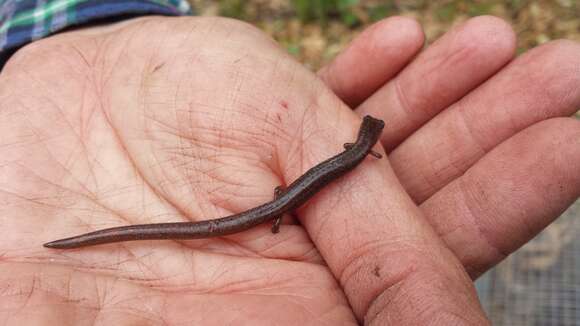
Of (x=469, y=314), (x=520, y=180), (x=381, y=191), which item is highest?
(x=381, y=191)

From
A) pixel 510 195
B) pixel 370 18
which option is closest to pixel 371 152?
pixel 510 195

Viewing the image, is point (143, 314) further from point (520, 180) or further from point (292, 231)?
point (520, 180)

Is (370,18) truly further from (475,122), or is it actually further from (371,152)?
(371,152)

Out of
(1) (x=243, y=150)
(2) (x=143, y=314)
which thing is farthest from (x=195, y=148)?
(2) (x=143, y=314)

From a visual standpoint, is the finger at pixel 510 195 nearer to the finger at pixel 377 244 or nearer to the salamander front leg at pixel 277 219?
the finger at pixel 377 244

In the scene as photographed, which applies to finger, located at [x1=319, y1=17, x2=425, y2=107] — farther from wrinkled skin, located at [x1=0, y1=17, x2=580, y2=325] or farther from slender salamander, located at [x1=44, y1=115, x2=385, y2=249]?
slender salamander, located at [x1=44, y1=115, x2=385, y2=249]

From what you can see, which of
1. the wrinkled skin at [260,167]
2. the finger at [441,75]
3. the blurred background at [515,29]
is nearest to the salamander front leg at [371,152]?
the wrinkled skin at [260,167]
